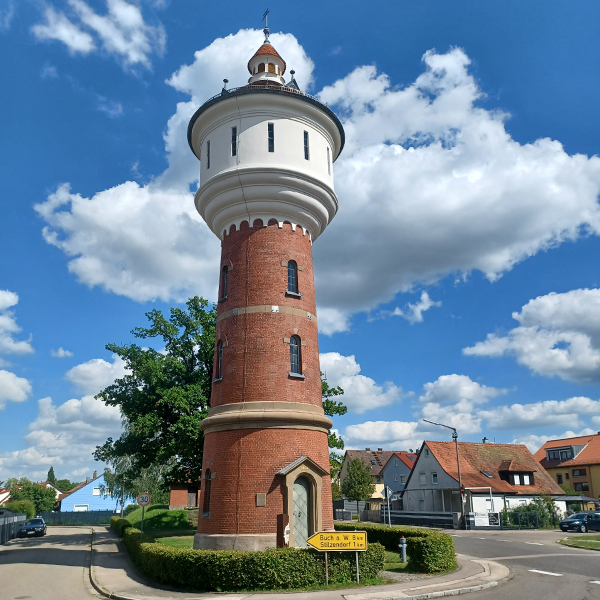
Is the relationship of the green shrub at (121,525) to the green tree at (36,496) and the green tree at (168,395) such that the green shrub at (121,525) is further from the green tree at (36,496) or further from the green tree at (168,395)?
the green tree at (36,496)

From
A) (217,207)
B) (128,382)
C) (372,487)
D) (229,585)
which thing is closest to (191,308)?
(128,382)

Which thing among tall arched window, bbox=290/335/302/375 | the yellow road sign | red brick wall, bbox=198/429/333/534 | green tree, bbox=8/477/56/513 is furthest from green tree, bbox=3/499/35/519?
the yellow road sign

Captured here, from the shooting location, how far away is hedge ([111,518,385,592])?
14.6 m

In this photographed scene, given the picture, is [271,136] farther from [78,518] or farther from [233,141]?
[78,518]

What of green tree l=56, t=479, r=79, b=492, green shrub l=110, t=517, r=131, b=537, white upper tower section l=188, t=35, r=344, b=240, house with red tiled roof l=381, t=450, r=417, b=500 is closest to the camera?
white upper tower section l=188, t=35, r=344, b=240

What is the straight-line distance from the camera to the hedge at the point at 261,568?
14648 millimetres

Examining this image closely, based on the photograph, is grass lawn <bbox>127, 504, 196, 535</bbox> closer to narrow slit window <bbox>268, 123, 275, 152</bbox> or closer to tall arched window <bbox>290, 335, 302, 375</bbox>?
tall arched window <bbox>290, 335, 302, 375</bbox>

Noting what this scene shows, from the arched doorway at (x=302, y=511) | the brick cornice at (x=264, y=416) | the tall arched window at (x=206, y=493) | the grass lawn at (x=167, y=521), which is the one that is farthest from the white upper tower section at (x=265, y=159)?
the grass lawn at (x=167, y=521)

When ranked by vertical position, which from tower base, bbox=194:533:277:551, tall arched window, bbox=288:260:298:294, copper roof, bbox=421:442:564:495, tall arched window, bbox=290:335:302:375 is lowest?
tower base, bbox=194:533:277:551

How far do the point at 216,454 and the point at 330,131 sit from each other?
13.8 m

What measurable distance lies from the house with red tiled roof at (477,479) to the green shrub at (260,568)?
2984cm

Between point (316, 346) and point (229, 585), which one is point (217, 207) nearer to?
point (316, 346)

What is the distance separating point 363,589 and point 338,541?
1324mm

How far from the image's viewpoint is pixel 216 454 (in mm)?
19219
